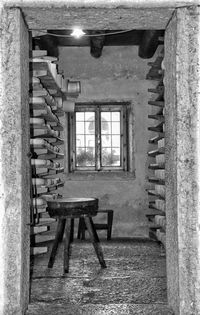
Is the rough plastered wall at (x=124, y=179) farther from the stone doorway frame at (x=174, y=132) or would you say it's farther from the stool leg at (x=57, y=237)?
the stone doorway frame at (x=174, y=132)

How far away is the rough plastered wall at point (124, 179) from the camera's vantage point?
786cm

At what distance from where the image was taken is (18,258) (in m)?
2.99

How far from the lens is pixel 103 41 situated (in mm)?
7145

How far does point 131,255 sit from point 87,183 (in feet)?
7.38

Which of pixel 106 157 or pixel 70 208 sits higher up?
pixel 106 157

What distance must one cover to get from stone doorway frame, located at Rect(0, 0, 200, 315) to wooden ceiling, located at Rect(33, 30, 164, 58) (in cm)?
383

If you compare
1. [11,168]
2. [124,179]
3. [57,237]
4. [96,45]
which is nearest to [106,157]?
[124,179]

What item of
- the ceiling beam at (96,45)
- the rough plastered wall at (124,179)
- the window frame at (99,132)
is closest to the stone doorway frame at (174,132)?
the ceiling beam at (96,45)

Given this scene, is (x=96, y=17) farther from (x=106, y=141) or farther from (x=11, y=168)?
(x=106, y=141)

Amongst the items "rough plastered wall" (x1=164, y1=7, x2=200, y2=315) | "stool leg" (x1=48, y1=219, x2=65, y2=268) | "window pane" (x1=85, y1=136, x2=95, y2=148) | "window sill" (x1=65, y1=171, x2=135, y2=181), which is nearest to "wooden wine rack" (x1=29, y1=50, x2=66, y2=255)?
"stool leg" (x1=48, y1=219, x2=65, y2=268)

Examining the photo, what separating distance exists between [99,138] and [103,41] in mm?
1739

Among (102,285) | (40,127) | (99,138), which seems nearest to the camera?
(102,285)

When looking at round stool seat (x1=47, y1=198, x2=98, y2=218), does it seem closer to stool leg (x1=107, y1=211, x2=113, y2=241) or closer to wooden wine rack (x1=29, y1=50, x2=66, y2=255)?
wooden wine rack (x1=29, y1=50, x2=66, y2=255)

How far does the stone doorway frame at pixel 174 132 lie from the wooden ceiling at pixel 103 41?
12.6ft
